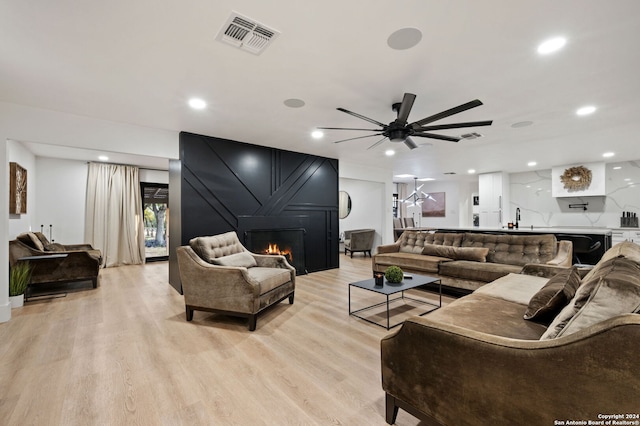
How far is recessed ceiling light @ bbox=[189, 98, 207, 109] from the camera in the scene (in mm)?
3268

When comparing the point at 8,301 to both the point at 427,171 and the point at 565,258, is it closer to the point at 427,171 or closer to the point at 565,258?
the point at 565,258

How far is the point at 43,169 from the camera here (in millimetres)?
6031

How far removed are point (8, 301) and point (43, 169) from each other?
13.1ft

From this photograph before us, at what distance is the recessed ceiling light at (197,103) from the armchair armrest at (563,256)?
182 inches

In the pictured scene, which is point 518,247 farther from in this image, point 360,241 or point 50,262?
point 50,262

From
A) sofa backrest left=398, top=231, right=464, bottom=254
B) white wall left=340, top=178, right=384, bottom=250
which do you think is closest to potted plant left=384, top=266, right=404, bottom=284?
sofa backrest left=398, top=231, right=464, bottom=254

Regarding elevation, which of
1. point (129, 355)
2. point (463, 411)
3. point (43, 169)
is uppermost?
point (43, 169)

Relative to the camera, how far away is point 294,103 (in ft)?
11.1

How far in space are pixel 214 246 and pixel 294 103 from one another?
6.55ft

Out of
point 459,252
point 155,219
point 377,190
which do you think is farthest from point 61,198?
point 459,252

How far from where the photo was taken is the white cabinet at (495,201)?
27.4ft

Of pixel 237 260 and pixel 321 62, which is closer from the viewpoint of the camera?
pixel 321 62

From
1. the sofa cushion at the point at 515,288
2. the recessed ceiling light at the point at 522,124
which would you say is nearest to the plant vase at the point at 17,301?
the sofa cushion at the point at 515,288

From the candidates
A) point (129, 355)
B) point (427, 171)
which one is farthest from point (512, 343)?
point (427, 171)
